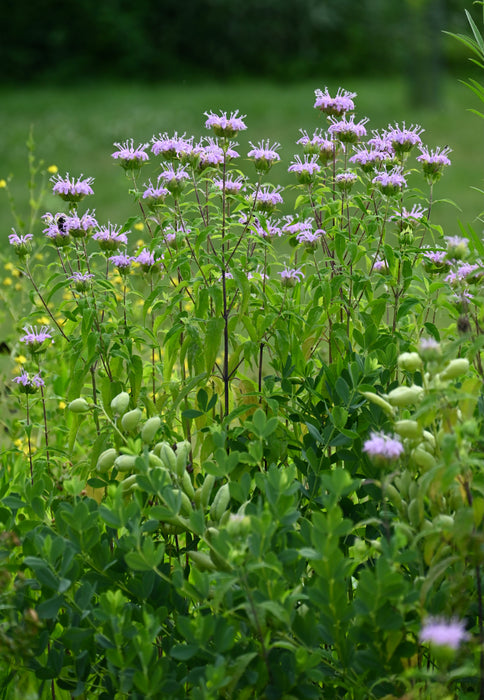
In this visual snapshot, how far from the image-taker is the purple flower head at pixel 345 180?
1.73 m

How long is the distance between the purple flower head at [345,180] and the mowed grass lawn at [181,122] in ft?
13.6

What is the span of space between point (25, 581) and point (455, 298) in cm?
79

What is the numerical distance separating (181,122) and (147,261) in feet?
24.2

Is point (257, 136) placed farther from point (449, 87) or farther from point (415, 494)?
point (415, 494)

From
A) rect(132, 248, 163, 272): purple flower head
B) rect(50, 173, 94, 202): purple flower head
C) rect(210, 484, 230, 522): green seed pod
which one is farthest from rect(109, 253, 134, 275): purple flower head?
rect(210, 484, 230, 522): green seed pod

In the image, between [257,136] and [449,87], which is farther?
[449,87]

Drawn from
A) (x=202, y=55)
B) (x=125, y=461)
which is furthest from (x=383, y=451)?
(x=202, y=55)

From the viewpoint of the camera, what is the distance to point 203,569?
1253 millimetres

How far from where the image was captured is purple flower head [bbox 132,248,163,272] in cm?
173

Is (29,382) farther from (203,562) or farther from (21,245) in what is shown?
(203,562)

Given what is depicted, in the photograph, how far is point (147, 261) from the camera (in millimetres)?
1745

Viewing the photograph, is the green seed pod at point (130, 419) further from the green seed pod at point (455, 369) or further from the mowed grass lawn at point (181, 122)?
the mowed grass lawn at point (181, 122)

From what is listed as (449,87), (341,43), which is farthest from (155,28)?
(449,87)

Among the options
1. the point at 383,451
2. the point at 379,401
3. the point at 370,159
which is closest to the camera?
the point at 383,451
